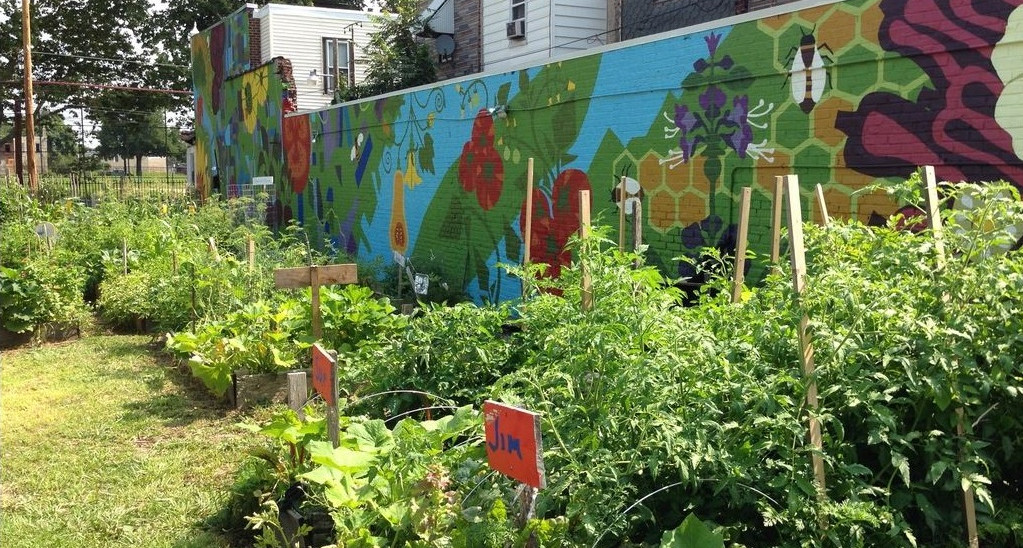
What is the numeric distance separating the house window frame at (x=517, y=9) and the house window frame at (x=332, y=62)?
26.5 feet

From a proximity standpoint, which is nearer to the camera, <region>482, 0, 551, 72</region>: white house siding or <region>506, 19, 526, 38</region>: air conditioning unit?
<region>482, 0, 551, 72</region>: white house siding

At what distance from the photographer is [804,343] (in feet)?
10.3

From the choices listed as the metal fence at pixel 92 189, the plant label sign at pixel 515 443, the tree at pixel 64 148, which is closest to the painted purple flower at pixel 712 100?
the plant label sign at pixel 515 443

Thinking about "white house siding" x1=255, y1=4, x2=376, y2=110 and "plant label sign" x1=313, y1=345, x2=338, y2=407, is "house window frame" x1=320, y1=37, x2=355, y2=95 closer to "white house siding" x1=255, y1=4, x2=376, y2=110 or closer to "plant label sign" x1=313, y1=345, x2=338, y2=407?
"white house siding" x1=255, y1=4, x2=376, y2=110

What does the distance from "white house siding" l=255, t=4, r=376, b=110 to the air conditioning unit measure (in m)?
6.90

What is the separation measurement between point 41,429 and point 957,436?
21.3ft

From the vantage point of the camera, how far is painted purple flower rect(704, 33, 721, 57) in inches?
300

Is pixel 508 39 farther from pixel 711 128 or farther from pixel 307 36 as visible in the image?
pixel 307 36

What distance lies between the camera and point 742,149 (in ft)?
24.2

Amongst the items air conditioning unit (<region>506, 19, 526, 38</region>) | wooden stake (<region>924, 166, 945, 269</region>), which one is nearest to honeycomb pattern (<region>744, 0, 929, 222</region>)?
wooden stake (<region>924, 166, 945, 269</region>)

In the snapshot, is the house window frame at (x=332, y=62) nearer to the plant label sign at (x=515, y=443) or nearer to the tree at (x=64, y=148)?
the plant label sign at (x=515, y=443)

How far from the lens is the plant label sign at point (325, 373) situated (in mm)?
3910

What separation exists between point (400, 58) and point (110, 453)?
13133 mm

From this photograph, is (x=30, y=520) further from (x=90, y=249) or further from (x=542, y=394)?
(x=90, y=249)
